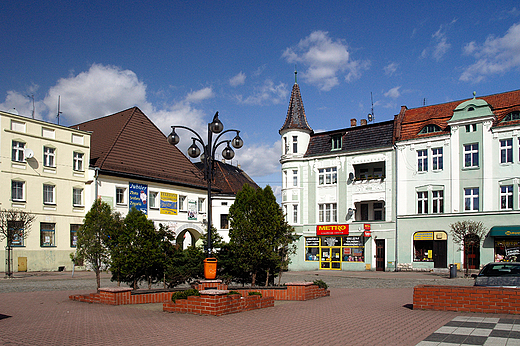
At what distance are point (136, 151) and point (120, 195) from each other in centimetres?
505

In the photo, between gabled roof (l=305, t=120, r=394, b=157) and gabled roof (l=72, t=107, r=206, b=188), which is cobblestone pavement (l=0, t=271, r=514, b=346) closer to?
gabled roof (l=72, t=107, r=206, b=188)

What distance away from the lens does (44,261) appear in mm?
33562

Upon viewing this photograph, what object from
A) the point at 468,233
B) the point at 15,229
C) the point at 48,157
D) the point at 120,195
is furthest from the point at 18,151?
the point at 468,233

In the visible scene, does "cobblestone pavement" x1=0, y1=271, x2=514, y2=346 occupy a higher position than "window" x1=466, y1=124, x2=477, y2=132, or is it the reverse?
"window" x1=466, y1=124, x2=477, y2=132

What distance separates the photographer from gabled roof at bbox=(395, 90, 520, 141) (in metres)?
35.1

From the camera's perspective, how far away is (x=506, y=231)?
33156mm

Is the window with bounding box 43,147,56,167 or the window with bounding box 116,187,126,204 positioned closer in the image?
the window with bounding box 43,147,56,167

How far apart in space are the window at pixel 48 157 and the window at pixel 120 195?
5.27m

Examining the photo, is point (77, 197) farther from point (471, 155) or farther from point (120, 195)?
point (471, 155)

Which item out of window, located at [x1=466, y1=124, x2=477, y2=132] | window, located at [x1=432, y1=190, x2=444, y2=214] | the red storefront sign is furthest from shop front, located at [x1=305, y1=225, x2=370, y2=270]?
window, located at [x1=466, y1=124, x2=477, y2=132]

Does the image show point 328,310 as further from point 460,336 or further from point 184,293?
point 460,336

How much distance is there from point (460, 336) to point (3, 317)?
932 cm

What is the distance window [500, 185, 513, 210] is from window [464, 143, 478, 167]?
2736 millimetres

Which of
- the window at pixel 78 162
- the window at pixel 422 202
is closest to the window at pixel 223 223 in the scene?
the window at pixel 78 162
